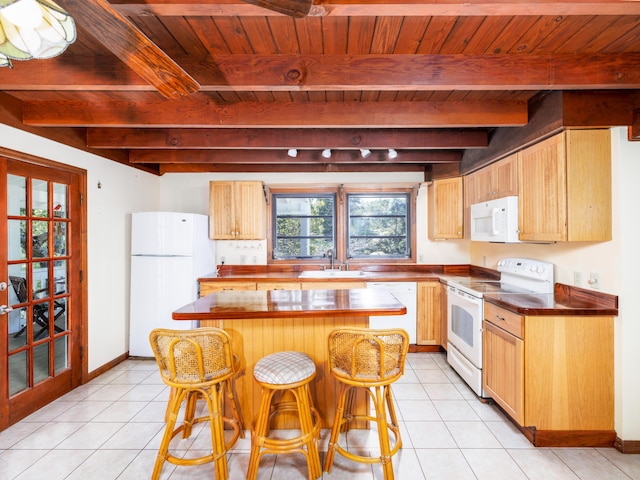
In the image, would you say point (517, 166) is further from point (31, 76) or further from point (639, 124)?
point (31, 76)

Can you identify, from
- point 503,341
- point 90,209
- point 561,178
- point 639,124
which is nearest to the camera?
point 639,124

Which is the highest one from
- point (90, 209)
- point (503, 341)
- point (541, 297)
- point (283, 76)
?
point (283, 76)

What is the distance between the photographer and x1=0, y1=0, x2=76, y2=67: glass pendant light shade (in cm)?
99

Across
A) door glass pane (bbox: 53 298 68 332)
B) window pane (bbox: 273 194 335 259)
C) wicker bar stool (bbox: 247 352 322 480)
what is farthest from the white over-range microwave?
door glass pane (bbox: 53 298 68 332)

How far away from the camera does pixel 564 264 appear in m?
2.53

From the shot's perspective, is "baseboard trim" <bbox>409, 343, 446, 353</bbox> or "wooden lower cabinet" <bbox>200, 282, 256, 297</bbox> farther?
"baseboard trim" <bbox>409, 343, 446, 353</bbox>

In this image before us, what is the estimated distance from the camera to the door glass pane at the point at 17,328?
2.40 m

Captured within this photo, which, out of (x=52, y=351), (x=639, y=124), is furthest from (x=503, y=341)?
(x=52, y=351)

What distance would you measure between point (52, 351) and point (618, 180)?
15.0 ft

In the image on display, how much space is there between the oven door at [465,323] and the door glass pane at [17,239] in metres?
3.75

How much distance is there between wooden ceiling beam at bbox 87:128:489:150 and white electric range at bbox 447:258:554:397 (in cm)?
129

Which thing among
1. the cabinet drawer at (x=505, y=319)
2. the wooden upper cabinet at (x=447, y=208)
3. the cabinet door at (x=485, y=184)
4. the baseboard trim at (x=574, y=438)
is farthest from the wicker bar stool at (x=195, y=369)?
the wooden upper cabinet at (x=447, y=208)

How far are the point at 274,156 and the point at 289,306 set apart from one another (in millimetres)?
2134

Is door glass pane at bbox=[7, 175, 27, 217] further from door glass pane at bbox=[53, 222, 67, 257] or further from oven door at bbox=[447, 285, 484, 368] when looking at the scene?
oven door at bbox=[447, 285, 484, 368]
